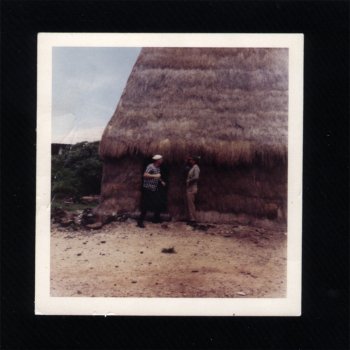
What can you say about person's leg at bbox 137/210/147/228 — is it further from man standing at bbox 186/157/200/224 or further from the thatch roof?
the thatch roof

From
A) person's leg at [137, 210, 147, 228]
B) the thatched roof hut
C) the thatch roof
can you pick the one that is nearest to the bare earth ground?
person's leg at [137, 210, 147, 228]

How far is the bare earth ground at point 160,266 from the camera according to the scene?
2955 mm

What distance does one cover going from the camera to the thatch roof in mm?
3033

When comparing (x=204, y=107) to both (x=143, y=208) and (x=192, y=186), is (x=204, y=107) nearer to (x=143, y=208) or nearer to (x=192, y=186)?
(x=192, y=186)

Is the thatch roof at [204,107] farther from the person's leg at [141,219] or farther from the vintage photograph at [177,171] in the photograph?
the person's leg at [141,219]

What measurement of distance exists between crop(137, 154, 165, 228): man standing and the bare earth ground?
272 mm

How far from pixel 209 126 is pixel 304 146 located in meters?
0.86

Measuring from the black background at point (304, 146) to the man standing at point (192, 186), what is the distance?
3.00 ft

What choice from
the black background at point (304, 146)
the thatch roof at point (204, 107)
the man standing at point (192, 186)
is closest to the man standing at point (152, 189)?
the thatch roof at point (204, 107)

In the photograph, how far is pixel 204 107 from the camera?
10.6 feet

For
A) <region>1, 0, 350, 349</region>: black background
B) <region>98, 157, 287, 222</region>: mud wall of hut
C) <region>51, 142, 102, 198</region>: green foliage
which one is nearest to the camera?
<region>1, 0, 350, 349</region>: black background
